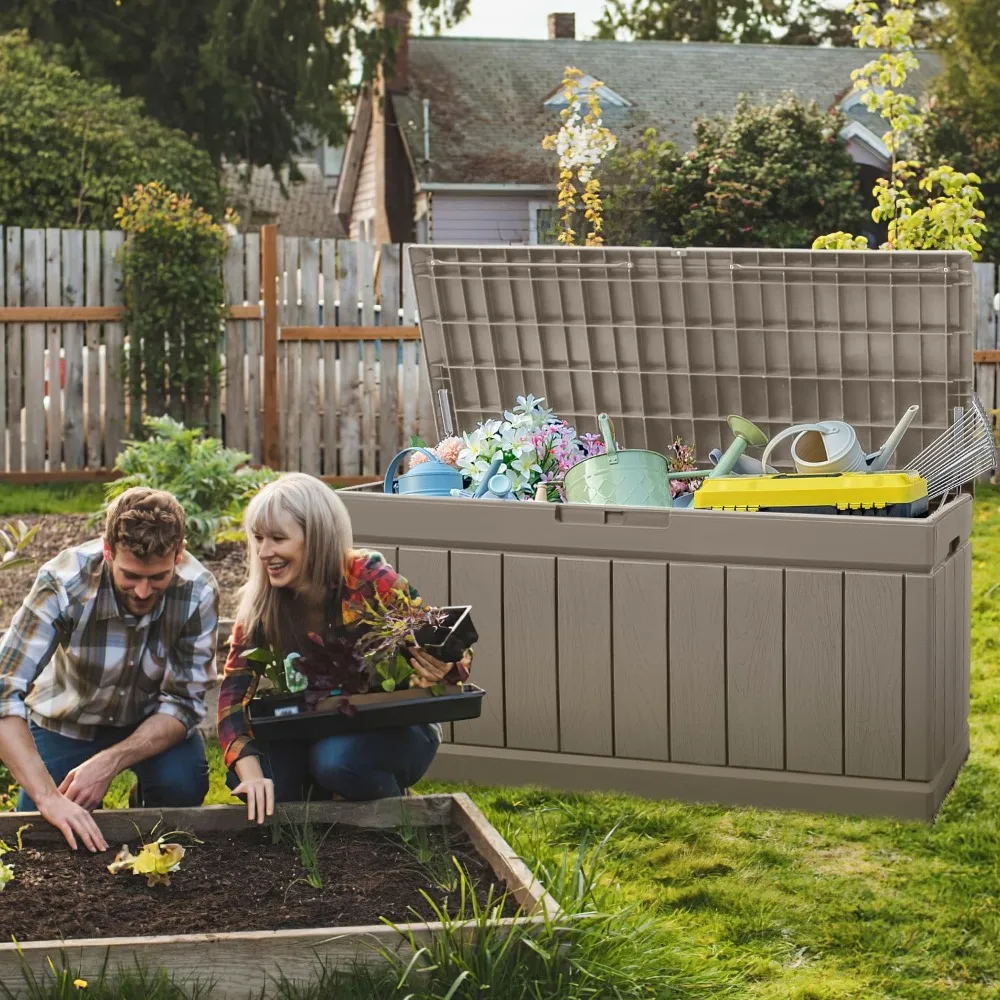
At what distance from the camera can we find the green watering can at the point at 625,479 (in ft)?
12.5

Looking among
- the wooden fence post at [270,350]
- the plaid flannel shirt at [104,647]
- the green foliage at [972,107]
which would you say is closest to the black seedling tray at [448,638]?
the plaid flannel shirt at [104,647]

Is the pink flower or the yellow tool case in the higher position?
the pink flower

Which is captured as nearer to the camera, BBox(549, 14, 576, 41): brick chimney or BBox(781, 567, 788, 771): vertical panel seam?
BBox(781, 567, 788, 771): vertical panel seam

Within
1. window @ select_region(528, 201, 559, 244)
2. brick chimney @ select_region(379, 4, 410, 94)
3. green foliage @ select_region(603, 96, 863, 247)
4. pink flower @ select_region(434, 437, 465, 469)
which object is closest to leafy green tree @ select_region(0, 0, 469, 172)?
brick chimney @ select_region(379, 4, 410, 94)

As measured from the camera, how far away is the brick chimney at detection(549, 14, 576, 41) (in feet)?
78.1

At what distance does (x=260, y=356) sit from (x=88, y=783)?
6.63 m

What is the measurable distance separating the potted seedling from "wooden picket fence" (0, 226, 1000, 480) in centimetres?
614

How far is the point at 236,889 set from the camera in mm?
2516

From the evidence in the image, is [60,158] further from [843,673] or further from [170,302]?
[843,673]

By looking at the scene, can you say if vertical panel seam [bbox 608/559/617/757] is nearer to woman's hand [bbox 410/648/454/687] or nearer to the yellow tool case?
the yellow tool case

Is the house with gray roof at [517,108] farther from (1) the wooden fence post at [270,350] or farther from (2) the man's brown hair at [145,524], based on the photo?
(2) the man's brown hair at [145,524]

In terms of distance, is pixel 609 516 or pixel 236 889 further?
pixel 609 516

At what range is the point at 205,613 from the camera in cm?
311

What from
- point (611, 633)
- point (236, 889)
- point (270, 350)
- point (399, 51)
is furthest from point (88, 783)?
point (399, 51)
